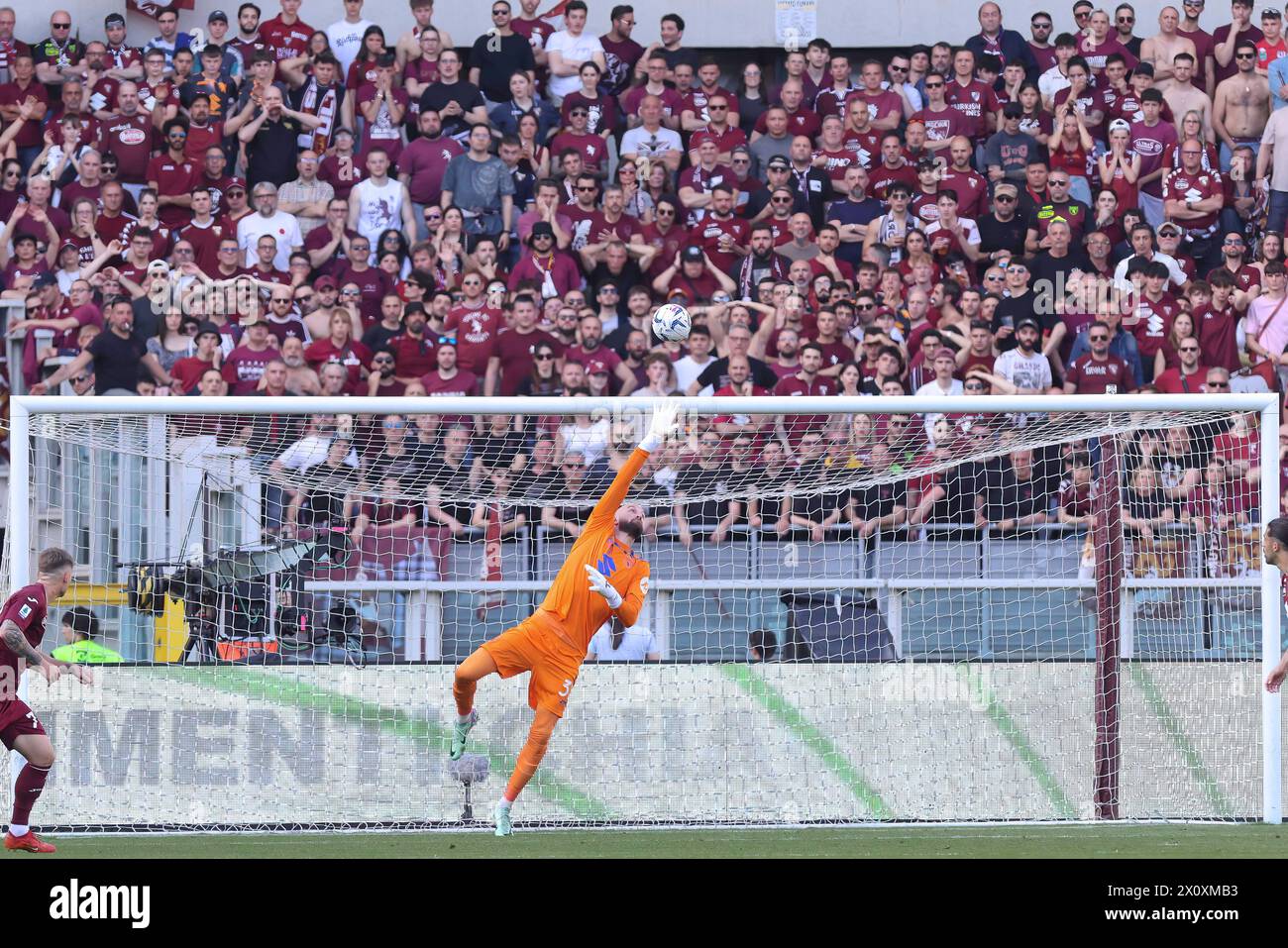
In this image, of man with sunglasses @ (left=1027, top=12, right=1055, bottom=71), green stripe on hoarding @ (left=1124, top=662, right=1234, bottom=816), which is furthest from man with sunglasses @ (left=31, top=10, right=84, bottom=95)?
green stripe on hoarding @ (left=1124, top=662, right=1234, bottom=816)

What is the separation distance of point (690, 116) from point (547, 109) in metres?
1.35

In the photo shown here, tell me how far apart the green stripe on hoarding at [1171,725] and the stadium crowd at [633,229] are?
4.02 feet

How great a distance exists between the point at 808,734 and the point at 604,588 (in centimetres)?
243

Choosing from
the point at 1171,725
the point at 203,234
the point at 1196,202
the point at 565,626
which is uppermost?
the point at 1196,202

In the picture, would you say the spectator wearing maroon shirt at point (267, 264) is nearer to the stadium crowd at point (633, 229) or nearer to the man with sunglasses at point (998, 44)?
the stadium crowd at point (633, 229)

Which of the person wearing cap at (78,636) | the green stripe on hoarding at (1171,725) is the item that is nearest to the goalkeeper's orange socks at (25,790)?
the person wearing cap at (78,636)

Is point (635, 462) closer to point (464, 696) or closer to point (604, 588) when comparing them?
point (604, 588)

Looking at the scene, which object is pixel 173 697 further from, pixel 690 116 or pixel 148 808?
pixel 690 116

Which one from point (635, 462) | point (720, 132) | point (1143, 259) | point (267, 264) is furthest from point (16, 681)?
point (1143, 259)

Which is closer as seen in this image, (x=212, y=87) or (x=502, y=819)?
(x=502, y=819)

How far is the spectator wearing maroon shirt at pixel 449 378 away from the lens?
43.0 feet

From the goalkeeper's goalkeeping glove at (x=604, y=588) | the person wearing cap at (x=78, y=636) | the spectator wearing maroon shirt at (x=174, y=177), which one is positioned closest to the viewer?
the goalkeeper's goalkeeping glove at (x=604, y=588)

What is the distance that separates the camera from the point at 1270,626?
32.7 ft

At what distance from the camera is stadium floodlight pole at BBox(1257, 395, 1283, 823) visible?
991 centimetres
